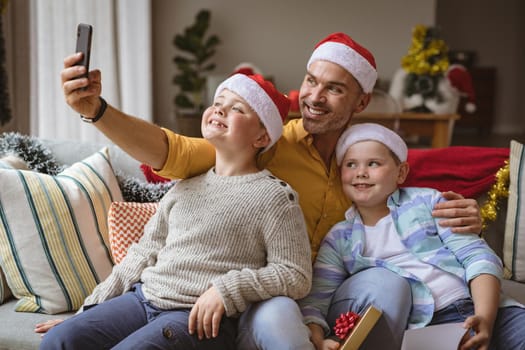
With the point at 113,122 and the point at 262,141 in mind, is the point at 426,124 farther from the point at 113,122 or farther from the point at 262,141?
the point at 113,122

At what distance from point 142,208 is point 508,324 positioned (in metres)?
1.03

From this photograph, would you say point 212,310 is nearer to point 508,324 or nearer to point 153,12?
point 508,324

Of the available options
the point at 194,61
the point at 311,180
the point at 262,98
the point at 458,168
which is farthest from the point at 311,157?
the point at 194,61

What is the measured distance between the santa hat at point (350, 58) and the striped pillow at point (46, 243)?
820 mm

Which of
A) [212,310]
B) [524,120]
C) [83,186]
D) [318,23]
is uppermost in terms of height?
[318,23]

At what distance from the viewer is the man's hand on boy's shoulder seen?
5.12 ft

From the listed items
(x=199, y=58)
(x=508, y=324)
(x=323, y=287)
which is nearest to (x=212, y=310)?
(x=323, y=287)

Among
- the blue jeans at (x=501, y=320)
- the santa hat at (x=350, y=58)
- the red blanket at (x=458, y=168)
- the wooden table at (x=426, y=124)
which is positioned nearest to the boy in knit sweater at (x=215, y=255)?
the santa hat at (x=350, y=58)

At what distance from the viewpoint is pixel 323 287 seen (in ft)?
5.12

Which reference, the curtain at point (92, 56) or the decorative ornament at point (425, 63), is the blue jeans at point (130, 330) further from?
the decorative ornament at point (425, 63)

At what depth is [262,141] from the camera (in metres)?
1.57

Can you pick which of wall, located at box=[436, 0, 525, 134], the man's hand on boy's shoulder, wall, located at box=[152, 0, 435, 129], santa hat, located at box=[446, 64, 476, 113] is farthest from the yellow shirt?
wall, located at box=[436, 0, 525, 134]

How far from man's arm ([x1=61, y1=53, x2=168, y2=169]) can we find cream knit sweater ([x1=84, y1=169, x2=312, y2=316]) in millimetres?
141

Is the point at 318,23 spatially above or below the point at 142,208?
above
